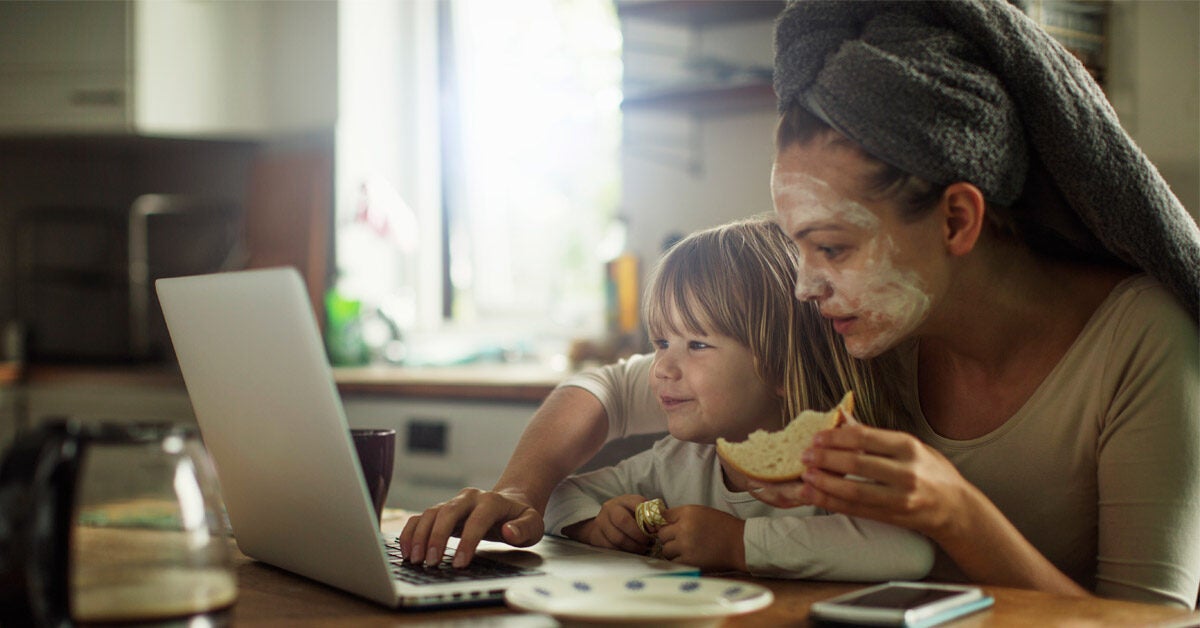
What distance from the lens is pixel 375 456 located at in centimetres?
109

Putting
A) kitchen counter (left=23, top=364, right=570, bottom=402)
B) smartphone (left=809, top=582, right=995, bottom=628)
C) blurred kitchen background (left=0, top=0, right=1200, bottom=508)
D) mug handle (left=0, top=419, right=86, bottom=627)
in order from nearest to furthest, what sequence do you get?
mug handle (left=0, top=419, right=86, bottom=627) < smartphone (left=809, top=582, right=995, bottom=628) < kitchen counter (left=23, top=364, right=570, bottom=402) < blurred kitchen background (left=0, top=0, right=1200, bottom=508)

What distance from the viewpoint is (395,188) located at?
3.62 m

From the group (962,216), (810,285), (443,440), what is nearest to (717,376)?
(810,285)

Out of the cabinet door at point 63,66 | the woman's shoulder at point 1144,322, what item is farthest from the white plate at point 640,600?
the cabinet door at point 63,66

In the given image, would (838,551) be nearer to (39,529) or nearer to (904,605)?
(904,605)

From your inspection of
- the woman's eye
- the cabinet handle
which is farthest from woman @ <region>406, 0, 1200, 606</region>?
the cabinet handle

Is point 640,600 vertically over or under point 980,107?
under

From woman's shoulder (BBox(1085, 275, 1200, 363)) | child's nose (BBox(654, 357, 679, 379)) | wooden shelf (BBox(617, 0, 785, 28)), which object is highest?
wooden shelf (BBox(617, 0, 785, 28))

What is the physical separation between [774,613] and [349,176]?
2.87m

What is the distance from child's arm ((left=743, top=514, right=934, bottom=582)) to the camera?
951 millimetres

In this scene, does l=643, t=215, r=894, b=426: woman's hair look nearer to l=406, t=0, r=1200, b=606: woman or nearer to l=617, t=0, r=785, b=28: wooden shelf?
l=406, t=0, r=1200, b=606: woman

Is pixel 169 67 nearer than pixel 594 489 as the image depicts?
No

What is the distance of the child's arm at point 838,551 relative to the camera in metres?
0.95

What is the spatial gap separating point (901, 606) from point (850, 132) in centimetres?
44
